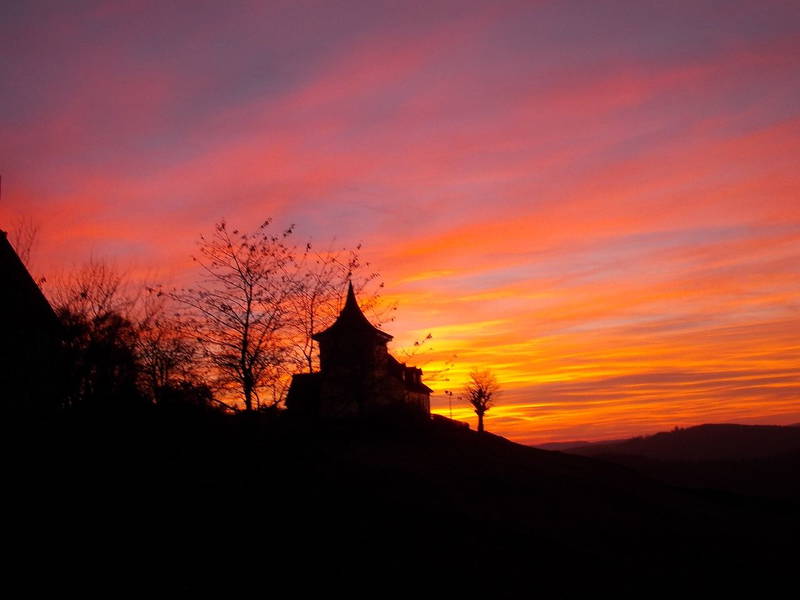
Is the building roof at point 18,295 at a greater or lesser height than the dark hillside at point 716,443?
greater

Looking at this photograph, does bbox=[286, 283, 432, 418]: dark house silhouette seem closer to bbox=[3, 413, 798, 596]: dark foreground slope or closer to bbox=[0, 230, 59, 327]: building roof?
bbox=[0, 230, 59, 327]: building roof

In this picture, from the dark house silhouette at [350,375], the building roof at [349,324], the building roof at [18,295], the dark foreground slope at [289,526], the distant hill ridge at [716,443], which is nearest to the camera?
the dark foreground slope at [289,526]

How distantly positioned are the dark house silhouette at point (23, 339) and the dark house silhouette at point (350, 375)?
14899mm

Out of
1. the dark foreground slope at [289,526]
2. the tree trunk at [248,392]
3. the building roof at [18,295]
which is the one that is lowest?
the dark foreground slope at [289,526]

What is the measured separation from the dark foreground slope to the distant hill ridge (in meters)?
99.3

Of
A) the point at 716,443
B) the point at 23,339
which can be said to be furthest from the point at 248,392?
the point at 716,443

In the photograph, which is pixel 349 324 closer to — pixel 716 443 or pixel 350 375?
pixel 350 375

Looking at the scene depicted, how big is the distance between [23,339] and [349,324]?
24843 millimetres

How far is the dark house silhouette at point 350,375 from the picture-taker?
157ft

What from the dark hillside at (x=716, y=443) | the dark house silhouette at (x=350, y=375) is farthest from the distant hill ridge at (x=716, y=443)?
the dark house silhouette at (x=350, y=375)

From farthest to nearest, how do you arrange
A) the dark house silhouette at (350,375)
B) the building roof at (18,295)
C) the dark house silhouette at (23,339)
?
the dark house silhouette at (350,375)
the building roof at (18,295)
the dark house silhouette at (23,339)

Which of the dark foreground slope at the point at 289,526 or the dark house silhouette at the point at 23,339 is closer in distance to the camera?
the dark foreground slope at the point at 289,526

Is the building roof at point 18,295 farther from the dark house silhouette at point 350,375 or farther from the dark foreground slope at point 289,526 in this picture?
the dark house silhouette at point 350,375

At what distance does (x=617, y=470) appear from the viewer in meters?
48.0
